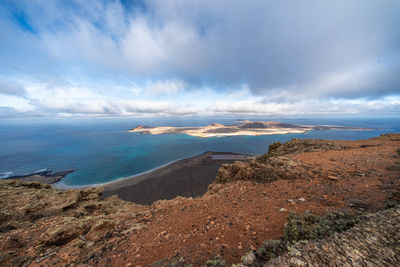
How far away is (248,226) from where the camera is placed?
4.45 metres

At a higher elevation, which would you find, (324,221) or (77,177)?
(324,221)

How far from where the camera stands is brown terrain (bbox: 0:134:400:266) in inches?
103

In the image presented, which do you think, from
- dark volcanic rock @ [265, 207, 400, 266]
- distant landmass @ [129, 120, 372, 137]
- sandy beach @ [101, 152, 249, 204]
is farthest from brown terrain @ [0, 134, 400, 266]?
distant landmass @ [129, 120, 372, 137]

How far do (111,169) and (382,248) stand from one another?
49049 millimetres

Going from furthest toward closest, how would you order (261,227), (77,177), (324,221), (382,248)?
(77,177) < (261,227) < (324,221) < (382,248)

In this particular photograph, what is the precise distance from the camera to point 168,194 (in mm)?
24094

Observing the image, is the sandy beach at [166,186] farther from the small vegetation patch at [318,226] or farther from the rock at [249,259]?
the rock at [249,259]

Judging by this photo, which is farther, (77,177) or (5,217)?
(77,177)

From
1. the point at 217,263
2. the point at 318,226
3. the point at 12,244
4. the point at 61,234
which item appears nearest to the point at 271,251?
the point at 217,263

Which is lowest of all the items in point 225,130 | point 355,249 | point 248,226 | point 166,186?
point 166,186

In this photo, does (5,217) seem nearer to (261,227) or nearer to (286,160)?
(261,227)

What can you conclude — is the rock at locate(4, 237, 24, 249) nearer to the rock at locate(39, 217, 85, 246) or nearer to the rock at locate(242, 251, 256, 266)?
the rock at locate(39, 217, 85, 246)

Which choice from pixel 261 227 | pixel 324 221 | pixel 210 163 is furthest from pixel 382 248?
pixel 210 163

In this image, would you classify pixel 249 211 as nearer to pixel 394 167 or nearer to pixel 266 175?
pixel 266 175
